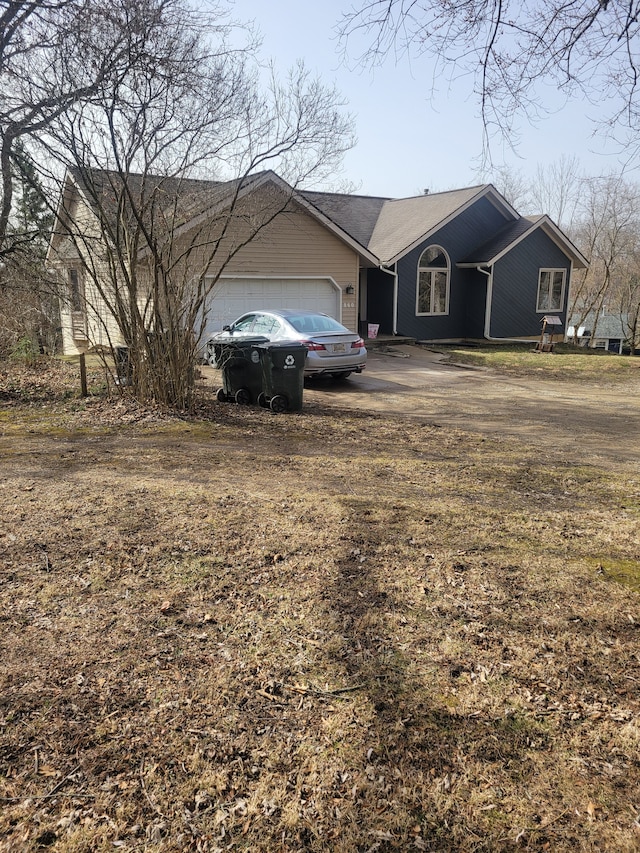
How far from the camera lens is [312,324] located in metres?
12.0

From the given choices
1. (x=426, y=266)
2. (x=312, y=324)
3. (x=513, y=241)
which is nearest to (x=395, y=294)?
(x=426, y=266)

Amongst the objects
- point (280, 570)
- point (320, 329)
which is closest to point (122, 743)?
point (280, 570)

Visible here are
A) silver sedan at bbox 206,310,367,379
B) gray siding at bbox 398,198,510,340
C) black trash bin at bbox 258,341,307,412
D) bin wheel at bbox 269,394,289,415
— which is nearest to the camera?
black trash bin at bbox 258,341,307,412

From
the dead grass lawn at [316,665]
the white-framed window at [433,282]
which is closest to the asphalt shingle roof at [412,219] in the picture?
the white-framed window at [433,282]

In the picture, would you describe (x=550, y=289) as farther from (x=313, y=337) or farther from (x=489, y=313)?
(x=313, y=337)

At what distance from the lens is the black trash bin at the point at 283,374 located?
29.7ft

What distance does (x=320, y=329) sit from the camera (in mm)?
11984

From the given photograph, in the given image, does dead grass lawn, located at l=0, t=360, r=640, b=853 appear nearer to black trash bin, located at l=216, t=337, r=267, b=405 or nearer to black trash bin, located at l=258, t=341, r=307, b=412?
black trash bin, located at l=258, t=341, r=307, b=412

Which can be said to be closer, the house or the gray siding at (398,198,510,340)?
the house

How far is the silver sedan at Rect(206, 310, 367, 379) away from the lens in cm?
1159

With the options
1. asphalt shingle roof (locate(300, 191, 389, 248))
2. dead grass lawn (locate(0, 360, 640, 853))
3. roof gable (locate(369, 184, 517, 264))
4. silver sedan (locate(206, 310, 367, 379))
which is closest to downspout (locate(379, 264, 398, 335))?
roof gable (locate(369, 184, 517, 264))

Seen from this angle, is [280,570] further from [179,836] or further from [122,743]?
[179,836]

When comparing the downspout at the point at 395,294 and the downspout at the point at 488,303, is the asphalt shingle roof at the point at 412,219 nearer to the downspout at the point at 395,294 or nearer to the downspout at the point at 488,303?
the downspout at the point at 395,294

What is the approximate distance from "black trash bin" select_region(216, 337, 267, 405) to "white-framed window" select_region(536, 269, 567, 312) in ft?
54.1
